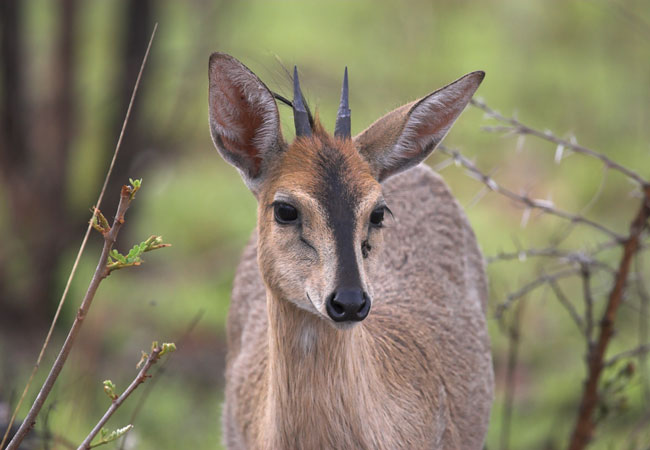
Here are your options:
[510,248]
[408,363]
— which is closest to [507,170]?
[510,248]

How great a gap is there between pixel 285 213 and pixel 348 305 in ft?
1.78

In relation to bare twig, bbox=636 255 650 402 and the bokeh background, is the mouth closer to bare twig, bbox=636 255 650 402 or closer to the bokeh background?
the bokeh background

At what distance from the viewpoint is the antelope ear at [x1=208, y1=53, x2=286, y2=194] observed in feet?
12.1

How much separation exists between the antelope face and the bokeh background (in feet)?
2.36

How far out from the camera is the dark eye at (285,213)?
11.7 feet

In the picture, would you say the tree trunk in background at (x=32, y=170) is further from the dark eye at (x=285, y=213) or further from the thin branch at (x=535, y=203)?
the dark eye at (x=285, y=213)

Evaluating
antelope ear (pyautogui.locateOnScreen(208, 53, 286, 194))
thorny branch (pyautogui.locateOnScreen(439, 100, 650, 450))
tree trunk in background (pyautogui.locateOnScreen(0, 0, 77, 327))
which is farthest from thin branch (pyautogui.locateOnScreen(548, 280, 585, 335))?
tree trunk in background (pyautogui.locateOnScreen(0, 0, 77, 327))

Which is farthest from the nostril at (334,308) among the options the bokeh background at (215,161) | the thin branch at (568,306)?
the thin branch at (568,306)

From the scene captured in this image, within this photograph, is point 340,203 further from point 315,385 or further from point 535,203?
point 535,203

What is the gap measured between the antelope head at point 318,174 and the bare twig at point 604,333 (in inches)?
54.2

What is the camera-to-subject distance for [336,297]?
325 cm

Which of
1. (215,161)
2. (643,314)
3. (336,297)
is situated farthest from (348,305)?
(215,161)

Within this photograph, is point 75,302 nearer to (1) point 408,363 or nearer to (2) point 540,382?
(2) point 540,382

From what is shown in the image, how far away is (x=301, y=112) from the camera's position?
3.83 m
